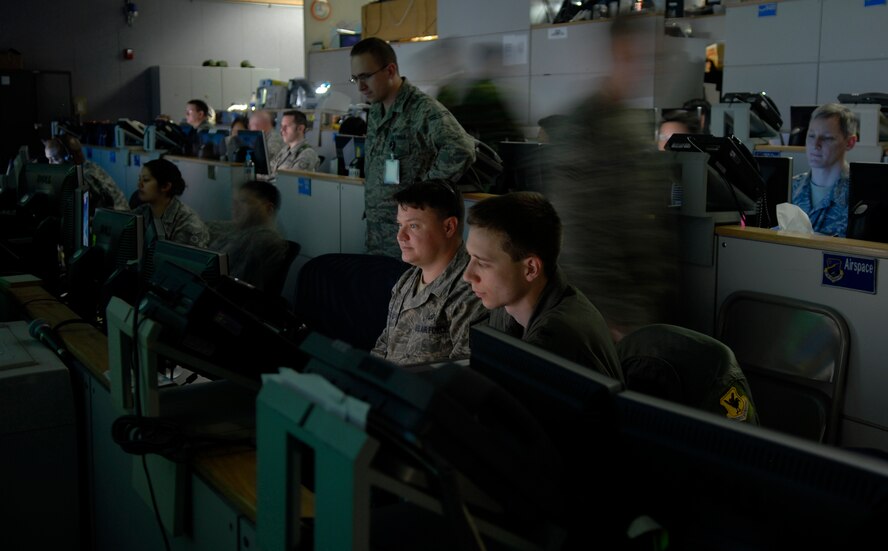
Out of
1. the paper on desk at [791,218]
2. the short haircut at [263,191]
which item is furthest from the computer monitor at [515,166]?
the paper on desk at [791,218]

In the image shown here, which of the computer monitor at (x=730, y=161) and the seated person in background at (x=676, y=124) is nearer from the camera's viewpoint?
the computer monitor at (x=730, y=161)

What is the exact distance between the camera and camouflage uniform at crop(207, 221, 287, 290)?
361cm

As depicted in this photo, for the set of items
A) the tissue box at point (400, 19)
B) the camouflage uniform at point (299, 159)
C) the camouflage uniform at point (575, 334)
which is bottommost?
the camouflage uniform at point (575, 334)

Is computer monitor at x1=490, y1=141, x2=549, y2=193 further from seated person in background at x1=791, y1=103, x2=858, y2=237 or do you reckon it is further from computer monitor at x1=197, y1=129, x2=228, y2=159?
computer monitor at x1=197, y1=129, x2=228, y2=159

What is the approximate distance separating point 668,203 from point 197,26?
12.4 m

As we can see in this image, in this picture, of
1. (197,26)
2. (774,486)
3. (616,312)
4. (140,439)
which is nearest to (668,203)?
(616,312)

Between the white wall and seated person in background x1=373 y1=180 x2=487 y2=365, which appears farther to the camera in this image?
the white wall

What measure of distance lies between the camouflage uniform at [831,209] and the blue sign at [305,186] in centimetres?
250

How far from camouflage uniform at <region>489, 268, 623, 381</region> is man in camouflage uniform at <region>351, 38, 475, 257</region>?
1.87 m

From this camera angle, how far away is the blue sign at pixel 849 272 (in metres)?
2.32

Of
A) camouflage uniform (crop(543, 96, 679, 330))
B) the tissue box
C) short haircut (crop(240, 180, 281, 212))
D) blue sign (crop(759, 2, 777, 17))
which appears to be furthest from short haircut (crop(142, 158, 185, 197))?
blue sign (crop(759, 2, 777, 17))

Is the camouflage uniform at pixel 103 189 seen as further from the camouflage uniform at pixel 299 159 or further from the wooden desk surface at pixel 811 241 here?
the wooden desk surface at pixel 811 241

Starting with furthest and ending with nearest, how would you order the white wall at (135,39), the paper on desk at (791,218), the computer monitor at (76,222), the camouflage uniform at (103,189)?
the white wall at (135,39) < the camouflage uniform at (103,189) < the computer monitor at (76,222) < the paper on desk at (791,218)

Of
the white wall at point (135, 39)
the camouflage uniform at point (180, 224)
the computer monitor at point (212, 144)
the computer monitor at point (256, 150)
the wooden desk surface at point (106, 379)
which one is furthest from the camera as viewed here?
the white wall at point (135, 39)
